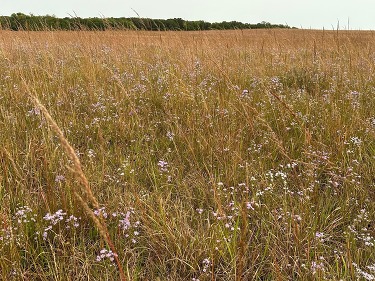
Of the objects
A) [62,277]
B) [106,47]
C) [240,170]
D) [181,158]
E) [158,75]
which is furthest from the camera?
[106,47]

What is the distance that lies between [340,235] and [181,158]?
4.43ft

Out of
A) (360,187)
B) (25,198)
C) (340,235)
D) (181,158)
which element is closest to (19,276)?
(25,198)

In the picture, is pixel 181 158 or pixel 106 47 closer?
pixel 181 158

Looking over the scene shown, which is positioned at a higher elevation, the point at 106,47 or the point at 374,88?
the point at 106,47

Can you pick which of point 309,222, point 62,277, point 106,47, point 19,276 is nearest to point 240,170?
point 309,222

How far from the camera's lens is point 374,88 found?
4.07 m

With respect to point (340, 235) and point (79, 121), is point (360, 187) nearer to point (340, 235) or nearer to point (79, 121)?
point (340, 235)

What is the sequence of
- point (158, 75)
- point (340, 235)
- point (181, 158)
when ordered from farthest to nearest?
point (158, 75), point (181, 158), point (340, 235)

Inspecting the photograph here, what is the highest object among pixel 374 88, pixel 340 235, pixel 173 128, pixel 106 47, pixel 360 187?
pixel 106 47

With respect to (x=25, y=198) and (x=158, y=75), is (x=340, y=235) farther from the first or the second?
(x=158, y=75)

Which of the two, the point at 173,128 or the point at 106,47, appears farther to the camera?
the point at 106,47

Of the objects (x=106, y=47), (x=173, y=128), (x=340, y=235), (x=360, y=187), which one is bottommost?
(x=340, y=235)

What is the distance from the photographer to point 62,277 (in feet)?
4.71

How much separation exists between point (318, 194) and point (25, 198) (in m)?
2.02
